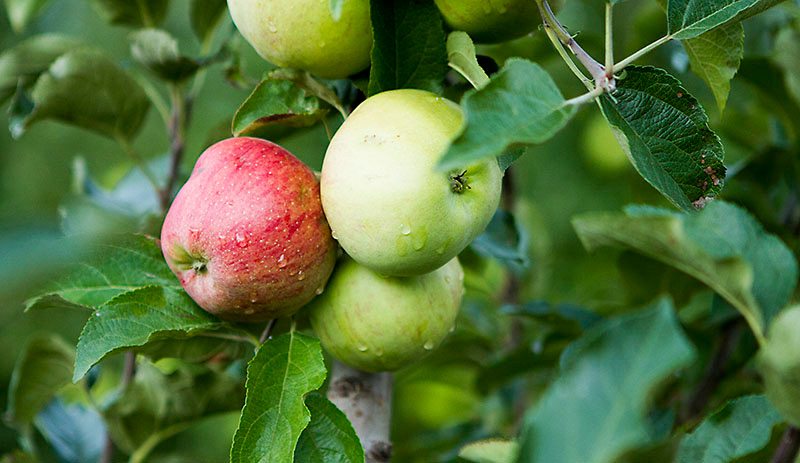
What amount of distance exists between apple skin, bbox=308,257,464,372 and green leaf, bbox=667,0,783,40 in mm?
301

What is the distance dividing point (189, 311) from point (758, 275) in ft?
1.61

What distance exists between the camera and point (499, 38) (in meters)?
0.81

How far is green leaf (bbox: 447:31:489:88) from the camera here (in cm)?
72

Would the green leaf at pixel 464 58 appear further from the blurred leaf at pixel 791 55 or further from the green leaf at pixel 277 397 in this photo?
the blurred leaf at pixel 791 55

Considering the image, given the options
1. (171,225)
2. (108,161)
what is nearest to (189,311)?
(171,225)

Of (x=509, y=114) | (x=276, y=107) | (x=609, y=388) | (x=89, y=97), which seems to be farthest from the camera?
(x=89, y=97)

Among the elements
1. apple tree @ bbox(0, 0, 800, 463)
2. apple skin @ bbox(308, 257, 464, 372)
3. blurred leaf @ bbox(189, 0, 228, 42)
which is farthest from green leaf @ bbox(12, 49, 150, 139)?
apple skin @ bbox(308, 257, 464, 372)

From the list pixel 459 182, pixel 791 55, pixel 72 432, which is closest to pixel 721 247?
pixel 459 182

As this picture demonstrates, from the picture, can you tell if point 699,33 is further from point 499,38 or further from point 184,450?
point 184,450

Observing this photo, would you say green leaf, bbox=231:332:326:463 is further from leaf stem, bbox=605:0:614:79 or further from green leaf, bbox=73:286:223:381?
leaf stem, bbox=605:0:614:79

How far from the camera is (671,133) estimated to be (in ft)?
2.38

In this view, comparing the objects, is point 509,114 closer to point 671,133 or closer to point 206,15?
point 671,133

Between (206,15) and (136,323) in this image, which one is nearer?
(136,323)

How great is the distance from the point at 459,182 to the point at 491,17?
6.5 inches
